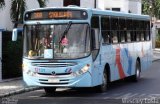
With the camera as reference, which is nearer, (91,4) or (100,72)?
(100,72)

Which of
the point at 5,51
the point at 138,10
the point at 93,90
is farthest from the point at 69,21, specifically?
the point at 138,10

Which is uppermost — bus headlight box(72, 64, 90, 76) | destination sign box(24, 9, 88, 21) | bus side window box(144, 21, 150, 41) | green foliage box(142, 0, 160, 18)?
destination sign box(24, 9, 88, 21)

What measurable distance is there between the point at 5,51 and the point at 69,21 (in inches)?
253

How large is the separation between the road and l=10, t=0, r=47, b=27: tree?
22.4 feet

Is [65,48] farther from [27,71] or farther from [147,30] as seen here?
[147,30]

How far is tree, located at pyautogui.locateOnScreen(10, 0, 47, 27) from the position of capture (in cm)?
2498

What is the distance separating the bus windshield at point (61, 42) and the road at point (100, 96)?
4.23ft

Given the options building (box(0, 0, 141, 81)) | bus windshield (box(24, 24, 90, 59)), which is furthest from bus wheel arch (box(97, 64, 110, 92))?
building (box(0, 0, 141, 81))

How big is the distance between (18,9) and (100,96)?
10071 mm

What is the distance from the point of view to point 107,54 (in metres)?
18.2

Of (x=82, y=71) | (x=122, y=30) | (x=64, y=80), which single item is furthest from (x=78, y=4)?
(x=64, y=80)

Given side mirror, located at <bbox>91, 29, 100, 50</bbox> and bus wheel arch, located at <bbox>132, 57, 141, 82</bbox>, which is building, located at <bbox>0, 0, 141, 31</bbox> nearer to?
bus wheel arch, located at <bbox>132, 57, 141, 82</bbox>

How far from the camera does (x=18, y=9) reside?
25.5 meters

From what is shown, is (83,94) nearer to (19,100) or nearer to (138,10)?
(19,100)
